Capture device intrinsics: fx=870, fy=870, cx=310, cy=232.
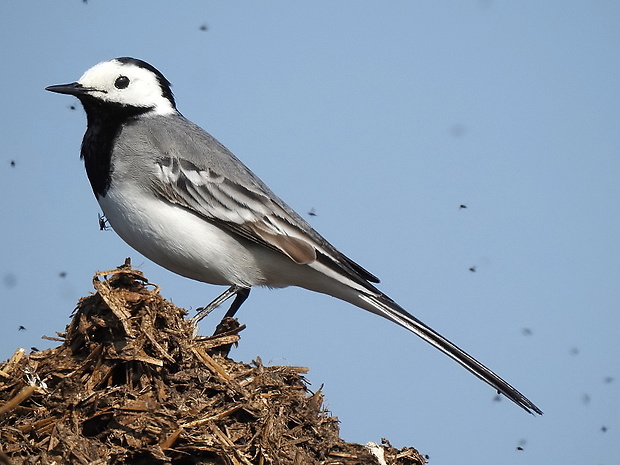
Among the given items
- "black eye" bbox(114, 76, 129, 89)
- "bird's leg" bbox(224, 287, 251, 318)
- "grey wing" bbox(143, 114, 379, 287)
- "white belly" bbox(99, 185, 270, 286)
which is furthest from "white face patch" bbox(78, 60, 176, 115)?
"bird's leg" bbox(224, 287, 251, 318)

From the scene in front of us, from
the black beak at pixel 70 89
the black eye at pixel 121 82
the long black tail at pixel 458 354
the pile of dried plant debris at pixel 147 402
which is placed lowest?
the pile of dried plant debris at pixel 147 402

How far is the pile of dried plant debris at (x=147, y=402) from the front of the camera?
5207 millimetres

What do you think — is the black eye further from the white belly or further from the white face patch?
the white belly

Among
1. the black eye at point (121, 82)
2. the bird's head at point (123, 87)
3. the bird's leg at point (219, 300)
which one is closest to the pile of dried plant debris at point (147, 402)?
the bird's leg at point (219, 300)

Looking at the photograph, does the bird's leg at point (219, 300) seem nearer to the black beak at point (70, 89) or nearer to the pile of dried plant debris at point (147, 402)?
the pile of dried plant debris at point (147, 402)

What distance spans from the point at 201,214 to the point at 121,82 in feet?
5.71

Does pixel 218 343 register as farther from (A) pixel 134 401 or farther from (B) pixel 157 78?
(B) pixel 157 78

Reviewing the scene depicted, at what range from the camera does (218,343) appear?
21.2 ft

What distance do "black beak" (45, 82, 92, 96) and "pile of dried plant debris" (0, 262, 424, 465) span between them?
2.94 meters

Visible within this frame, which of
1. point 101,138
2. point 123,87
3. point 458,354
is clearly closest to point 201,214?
point 101,138

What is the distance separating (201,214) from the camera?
7.87 metres

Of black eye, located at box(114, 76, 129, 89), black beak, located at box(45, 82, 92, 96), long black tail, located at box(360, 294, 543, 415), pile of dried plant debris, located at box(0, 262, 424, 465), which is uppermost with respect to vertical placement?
black eye, located at box(114, 76, 129, 89)

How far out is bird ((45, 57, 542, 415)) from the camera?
7.66m

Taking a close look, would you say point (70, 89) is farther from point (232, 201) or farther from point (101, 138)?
point (232, 201)
